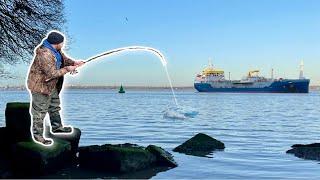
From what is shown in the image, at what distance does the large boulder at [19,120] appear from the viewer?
47.9 ft

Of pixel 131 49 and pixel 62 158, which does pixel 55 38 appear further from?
pixel 62 158

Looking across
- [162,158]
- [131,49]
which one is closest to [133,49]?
[131,49]

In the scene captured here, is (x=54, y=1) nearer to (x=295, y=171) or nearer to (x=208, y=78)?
(x=295, y=171)

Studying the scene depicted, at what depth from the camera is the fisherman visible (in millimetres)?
8359

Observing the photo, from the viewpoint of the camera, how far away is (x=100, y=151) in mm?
16531

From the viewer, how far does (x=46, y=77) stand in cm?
839

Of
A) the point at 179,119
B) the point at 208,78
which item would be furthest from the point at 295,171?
the point at 208,78

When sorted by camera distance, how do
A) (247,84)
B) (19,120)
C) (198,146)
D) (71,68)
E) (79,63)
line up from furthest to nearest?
1. (247,84)
2. (198,146)
3. (19,120)
4. (79,63)
5. (71,68)

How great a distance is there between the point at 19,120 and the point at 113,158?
3.22 metres

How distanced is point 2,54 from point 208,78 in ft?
521

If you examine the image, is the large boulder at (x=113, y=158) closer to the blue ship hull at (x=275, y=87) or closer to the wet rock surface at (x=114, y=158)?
the wet rock surface at (x=114, y=158)

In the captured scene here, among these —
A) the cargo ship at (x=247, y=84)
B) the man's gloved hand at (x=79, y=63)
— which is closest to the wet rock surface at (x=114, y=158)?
the man's gloved hand at (x=79, y=63)

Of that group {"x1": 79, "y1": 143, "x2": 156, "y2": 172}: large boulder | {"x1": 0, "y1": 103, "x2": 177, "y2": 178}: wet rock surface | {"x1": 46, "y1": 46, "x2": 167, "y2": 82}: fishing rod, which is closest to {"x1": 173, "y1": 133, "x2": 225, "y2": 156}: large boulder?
{"x1": 0, "y1": 103, "x2": 177, "y2": 178}: wet rock surface

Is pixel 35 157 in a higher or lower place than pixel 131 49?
lower
